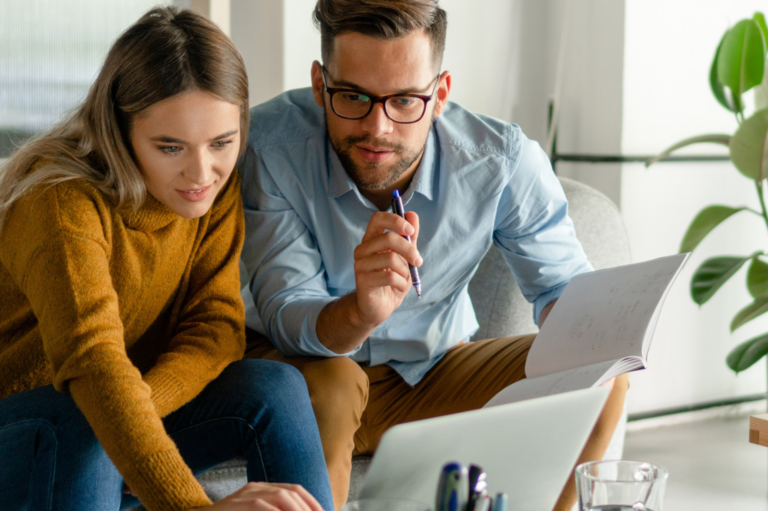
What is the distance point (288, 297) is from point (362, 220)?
0.21 metres

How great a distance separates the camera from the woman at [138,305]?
86 centimetres

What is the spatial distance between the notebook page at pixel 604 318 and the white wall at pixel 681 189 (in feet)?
4.22

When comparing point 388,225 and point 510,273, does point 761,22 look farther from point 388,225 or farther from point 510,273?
point 388,225

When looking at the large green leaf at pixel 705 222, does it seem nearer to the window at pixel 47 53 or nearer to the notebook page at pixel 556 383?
the notebook page at pixel 556 383

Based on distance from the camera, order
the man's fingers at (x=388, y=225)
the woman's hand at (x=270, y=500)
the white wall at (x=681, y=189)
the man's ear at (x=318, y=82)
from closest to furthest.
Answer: the woman's hand at (x=270, y=500) → the man's fingers at (x=388, y=225) → the man's ear at (x=318, y=82) → the white wall at (x=681, y=189)

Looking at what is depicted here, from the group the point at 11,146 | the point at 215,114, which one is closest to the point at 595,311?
the point at 215,114

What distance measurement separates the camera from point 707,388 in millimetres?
2510

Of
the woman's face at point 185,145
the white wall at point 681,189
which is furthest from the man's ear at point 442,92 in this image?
the white wall at point 681,189

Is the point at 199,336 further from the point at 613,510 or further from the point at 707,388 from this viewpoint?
the point at 707,388

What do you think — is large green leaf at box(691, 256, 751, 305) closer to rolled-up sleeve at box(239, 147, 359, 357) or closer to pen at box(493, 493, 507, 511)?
rolled-up sleeve at box(239, 147, 359, 357)

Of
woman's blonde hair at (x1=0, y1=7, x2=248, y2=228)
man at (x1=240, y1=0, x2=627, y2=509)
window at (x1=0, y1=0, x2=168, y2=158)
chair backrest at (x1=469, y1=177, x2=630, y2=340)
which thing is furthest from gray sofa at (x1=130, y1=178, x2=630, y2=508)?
window at (x1=0, y1=0, x2=168, y2=158)

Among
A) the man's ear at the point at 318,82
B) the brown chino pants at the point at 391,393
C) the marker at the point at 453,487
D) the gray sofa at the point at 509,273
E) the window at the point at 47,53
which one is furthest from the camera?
the window at the point at 47,53

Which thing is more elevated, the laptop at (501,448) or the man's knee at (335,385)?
the laptop at (501,448)

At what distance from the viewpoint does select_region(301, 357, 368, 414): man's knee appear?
114 cm
